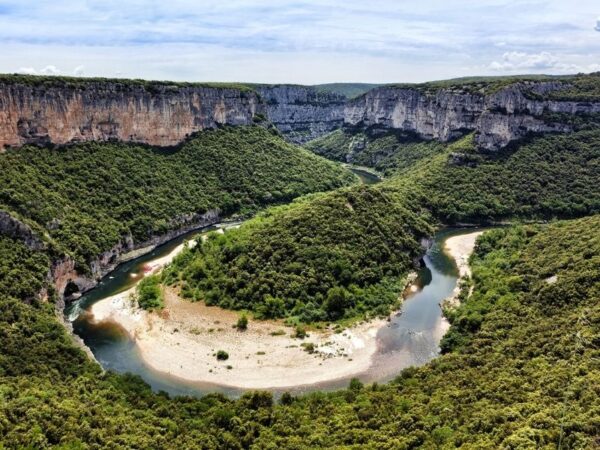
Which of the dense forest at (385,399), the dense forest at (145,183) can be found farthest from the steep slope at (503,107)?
the dense forest at (385,399)

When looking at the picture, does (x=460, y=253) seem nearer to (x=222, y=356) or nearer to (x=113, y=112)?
(x=222, y=356)

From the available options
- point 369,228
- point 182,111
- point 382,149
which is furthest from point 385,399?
point 382,149

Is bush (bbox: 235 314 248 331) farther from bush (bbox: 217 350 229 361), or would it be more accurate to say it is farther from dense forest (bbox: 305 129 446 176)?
dense forest (bbox: 305 129 446 176)

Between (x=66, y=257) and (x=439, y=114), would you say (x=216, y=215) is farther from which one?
(x=439, y=114)

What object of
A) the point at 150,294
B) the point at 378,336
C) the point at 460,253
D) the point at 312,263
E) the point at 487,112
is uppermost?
the point at 487,112

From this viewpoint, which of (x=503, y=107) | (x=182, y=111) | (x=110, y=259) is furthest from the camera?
(x=503, y=107)

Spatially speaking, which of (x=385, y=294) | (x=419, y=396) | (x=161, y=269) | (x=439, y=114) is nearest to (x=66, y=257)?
(x=161, y=269)

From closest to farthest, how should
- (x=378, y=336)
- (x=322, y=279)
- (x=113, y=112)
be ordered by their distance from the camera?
(x=378, y=336)
(x=322, y=279)
(x=113, y=112)
